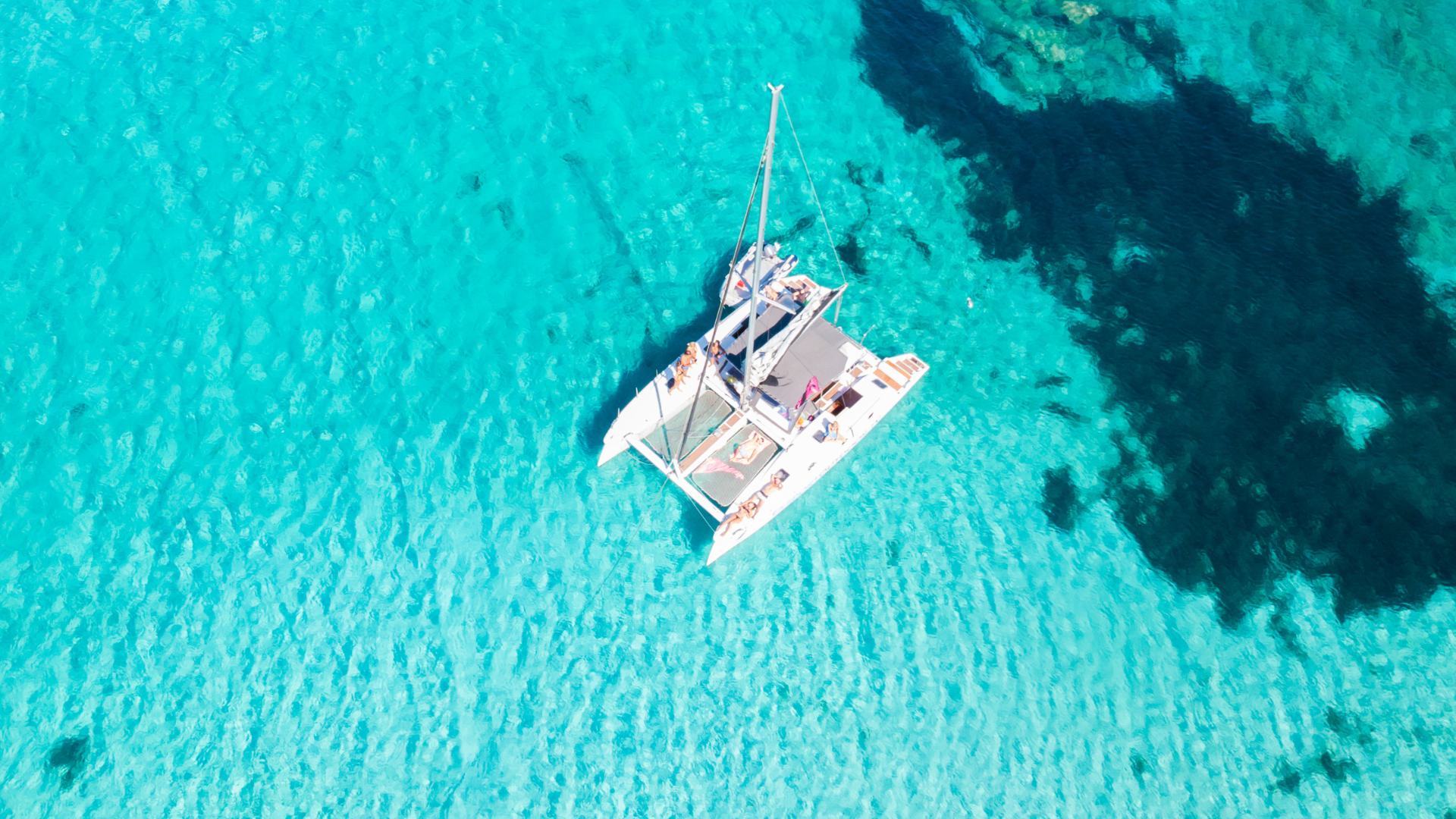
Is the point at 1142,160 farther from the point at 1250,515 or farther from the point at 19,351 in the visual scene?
the point at 19,351

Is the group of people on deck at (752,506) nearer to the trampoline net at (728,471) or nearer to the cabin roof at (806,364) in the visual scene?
the trampoline net at (728,471)

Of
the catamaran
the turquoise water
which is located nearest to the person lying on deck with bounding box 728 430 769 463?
the catamaran

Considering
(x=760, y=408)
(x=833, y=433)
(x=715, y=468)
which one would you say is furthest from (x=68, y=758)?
(x=833, y=433)

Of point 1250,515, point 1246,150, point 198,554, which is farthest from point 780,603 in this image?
point 1246,150

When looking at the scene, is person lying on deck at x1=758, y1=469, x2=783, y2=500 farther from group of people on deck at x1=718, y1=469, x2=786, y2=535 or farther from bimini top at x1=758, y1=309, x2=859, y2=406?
bimini top at x1=758, y1=309, x2=859, y2=406

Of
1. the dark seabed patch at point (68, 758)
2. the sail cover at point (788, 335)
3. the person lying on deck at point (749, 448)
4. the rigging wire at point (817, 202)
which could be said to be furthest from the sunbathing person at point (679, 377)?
the dark seabed patch at point (68, 758)

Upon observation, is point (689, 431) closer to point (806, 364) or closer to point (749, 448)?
point (749, 448)
